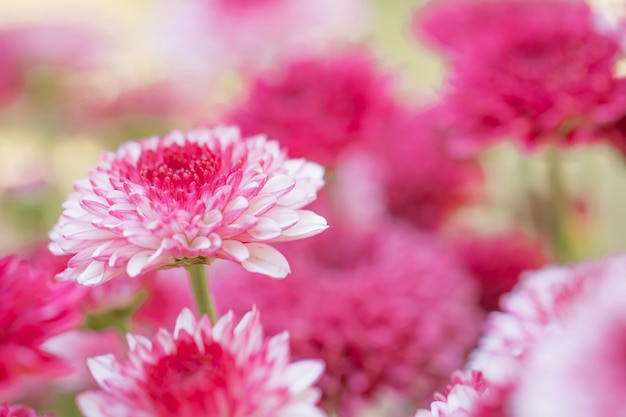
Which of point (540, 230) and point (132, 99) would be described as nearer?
point (540, 230)

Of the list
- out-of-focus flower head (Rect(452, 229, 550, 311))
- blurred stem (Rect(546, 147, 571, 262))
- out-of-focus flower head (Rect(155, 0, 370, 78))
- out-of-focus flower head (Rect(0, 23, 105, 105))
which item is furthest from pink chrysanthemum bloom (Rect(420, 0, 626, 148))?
out-of-focus flower head (Rect(0, 23, 105, 105))

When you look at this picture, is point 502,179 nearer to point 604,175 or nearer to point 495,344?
point 604,175

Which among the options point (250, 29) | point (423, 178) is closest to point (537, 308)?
point (423, 178)

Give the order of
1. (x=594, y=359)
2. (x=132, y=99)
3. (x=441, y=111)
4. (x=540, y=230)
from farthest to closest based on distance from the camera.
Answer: (x=132, y=99), (x=540, y=230), (x=441, y=111), (x=594, y=359)

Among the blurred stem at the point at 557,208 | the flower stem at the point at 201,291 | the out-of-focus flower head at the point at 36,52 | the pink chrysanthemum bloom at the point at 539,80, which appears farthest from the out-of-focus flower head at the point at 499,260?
the out-of-focus flower head at the point at 36,52

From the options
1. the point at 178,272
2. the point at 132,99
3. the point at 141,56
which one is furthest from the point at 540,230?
the point at 141,56

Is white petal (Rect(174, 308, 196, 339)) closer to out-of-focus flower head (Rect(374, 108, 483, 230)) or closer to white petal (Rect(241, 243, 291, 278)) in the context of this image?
white petal (Rect(241, 243, 291, 278))

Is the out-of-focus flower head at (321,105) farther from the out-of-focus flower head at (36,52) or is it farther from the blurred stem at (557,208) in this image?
the out-of-focus flower head at (36,52)
